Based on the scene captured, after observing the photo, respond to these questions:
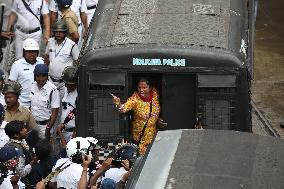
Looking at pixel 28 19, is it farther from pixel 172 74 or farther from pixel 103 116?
pixel 172 74

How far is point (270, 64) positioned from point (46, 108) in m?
6.37

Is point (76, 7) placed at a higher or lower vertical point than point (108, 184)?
higher

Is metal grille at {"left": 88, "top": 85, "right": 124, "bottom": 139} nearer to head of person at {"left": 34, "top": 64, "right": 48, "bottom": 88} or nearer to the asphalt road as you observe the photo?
head of person at {"left": 34, "top": 64, "right": 48, "bottom": 88}

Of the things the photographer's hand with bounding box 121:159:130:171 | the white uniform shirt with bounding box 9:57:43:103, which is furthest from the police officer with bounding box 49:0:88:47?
the photographer's hand with bounding box 121:159:130:171

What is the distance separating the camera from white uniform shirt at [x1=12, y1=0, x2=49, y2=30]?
41.3 feet

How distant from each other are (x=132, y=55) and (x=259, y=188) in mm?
4213

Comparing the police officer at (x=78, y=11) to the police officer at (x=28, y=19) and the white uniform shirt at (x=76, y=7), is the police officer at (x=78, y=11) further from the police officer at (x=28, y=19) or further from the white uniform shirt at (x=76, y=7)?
the police officer at (x=28, y=19)

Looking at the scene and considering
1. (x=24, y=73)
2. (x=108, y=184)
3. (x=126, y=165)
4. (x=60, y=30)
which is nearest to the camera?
(x=108, y=184)

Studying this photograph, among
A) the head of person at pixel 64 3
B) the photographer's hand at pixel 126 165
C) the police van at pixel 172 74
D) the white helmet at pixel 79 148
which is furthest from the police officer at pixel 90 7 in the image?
the photographer's hand at pixel 126 165

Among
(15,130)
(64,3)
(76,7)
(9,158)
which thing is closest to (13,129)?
(15,130)

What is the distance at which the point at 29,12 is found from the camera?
12.6m

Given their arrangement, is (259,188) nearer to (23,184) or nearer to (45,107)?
(23,184)

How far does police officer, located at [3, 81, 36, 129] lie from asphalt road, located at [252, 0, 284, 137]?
4.53 m

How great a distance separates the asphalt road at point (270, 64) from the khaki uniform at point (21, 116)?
14.7ft
